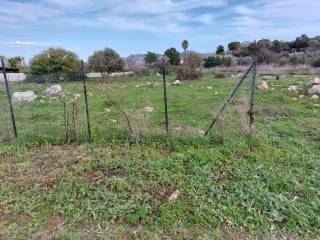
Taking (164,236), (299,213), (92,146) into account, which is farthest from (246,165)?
(92,146)

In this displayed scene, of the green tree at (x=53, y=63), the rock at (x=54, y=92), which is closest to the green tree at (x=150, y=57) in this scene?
the green tree at (x=53, y=63)

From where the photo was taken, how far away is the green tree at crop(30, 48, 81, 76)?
2600cm

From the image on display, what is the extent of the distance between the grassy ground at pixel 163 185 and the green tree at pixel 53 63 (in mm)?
21871

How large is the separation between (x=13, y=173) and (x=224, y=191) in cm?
304

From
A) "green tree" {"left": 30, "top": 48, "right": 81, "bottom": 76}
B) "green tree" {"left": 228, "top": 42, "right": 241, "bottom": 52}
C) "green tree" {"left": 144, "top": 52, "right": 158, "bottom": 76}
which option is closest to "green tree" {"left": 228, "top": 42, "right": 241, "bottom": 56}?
"green tree" {"left": 228, "top": 42, "right": 241, "bottom": 52}

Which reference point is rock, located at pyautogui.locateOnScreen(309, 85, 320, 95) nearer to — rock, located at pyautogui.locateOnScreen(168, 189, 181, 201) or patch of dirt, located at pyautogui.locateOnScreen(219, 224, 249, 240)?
rock, located at pyautogui.locateOnScreen(168, 189, 181, 201)

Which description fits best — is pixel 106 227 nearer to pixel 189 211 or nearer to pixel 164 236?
pixel 164 236

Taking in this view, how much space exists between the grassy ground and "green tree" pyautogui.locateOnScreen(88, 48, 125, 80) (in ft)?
70.9

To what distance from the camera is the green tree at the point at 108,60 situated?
2677 cm

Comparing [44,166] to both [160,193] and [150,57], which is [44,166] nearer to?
[160,193]

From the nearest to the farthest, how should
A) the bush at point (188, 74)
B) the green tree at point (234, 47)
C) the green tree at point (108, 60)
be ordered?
the bush at point (188, 74) < the green tree at point (108, 60) < the green tree at point (234, 47)

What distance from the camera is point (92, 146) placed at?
4.91 meters

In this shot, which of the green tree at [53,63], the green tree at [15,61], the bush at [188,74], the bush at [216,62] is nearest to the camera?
the bush at [188,74]

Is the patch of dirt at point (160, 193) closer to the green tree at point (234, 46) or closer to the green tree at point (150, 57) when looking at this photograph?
the green tree at point (150, 57)
